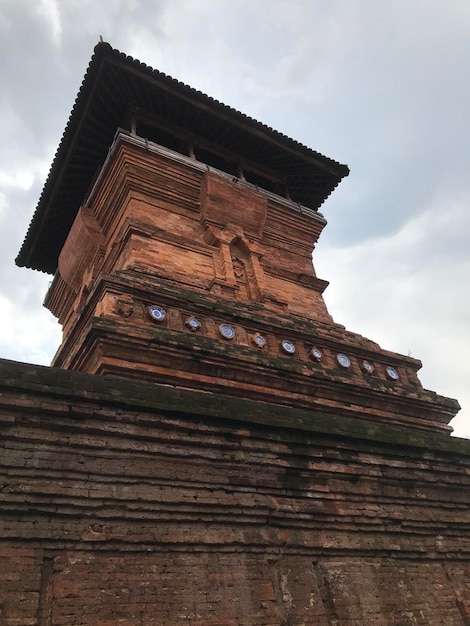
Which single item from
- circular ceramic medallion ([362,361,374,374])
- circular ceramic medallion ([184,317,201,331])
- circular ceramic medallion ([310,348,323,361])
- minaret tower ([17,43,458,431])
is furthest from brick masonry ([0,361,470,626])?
circular ceramic medallion ([362,361,374,374])

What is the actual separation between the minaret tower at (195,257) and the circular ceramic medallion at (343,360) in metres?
0.03

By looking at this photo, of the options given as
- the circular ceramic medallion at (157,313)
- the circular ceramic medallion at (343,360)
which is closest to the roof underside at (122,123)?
the circular ceramic medallion at (157,313)

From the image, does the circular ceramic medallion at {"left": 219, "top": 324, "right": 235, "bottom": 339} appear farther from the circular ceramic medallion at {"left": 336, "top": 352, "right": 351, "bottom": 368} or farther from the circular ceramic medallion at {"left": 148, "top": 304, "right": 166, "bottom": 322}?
the circular ceramic medallion at {"left": 336, "top": 352, "right": 351, "bottom": 368}

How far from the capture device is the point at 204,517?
15.5ft

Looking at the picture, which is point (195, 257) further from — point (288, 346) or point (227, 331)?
point (288, 346)

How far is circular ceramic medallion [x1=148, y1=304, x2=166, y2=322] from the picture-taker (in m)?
7.72

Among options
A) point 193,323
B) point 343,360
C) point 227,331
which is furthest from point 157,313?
point 343,360

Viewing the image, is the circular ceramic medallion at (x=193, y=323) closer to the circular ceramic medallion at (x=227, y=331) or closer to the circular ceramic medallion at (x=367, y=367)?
the circular ceramic medallion at (x=227, y=331)

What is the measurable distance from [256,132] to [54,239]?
6.77 metres

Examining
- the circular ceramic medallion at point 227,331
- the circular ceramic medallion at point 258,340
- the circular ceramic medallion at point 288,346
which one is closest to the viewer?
the circular ceramic medallion at point 227,331

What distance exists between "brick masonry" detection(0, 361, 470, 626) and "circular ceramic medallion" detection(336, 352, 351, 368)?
2925mm

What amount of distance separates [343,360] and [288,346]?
1.16 m

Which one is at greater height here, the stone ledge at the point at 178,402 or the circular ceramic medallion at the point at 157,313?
the circular ceramic medallion at the point at 157,313

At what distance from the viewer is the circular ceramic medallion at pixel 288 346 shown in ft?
28.6
